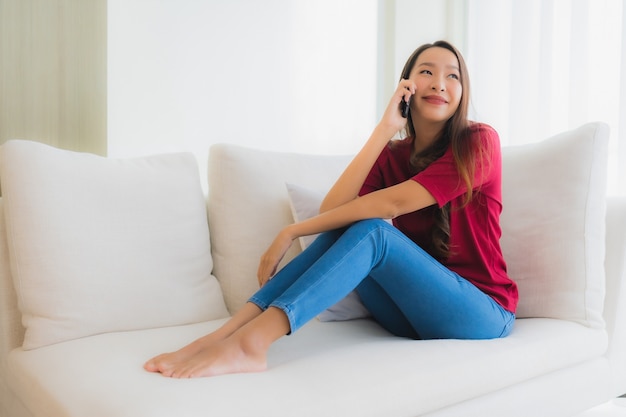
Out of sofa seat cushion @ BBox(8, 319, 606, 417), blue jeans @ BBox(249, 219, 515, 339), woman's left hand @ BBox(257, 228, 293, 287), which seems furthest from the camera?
woman's left hand @ BBox(257, 228, 293, 287)

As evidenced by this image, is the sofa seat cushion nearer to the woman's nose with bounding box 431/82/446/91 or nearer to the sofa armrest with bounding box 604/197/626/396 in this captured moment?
the sofa armrest with bounding box 604/197/626/396

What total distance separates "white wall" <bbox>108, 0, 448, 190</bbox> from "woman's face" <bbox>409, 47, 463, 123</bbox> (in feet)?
3.16

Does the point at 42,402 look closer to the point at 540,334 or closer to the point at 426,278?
the point at 426,278

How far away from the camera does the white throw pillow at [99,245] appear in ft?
5.03

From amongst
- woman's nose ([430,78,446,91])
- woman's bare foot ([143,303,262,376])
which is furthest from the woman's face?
woman's bare foot ([143,303,262,376])

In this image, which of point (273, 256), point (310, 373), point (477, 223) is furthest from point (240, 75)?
point (310, 373)

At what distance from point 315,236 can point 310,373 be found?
651 millimetres

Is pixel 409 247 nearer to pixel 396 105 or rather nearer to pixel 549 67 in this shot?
pixel 396 105

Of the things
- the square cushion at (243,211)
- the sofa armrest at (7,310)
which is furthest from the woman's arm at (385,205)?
the sofa armrest at (7,310)

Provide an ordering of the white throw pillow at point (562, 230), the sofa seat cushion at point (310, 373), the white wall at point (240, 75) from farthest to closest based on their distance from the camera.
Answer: the white wall at point (240, 75) < the white throw pillow at point (562, 230) < the sofa seat cushion at point (310, 373)

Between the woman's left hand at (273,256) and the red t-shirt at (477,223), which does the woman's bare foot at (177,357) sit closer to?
the woman's left hand at (273,256)

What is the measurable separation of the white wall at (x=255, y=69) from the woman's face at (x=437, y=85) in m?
0.96

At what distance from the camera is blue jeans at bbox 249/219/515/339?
4.46ft

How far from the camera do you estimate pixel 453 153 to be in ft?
5.27
